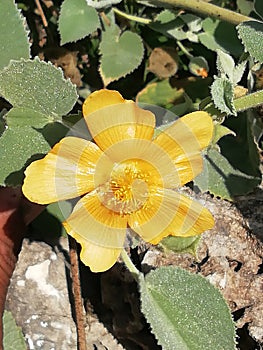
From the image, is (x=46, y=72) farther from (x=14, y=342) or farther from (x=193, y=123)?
(x=14, y=342)

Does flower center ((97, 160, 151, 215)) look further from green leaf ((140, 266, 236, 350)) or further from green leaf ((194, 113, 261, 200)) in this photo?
green leaf ((194, 113, 261, 200))

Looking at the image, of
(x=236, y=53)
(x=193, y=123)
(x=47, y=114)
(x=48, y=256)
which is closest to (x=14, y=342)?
(x=48, y=256)

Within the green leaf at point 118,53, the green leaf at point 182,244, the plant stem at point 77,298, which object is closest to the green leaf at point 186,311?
the green leaf at point 182,244

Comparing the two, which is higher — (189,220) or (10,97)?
(10,97)

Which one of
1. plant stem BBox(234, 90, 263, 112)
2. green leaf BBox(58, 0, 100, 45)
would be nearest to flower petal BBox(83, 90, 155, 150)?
plant stem BBox(234, 90, 263, 112)

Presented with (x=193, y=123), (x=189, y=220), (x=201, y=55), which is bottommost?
(x=201, y=55)

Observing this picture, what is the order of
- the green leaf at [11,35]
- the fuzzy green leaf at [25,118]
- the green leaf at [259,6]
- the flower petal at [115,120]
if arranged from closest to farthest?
the flower petal at [115,120] < the fuzzy green leaf at [25,118] < the green leaf at [11,35] < the green leaf at [259,6]

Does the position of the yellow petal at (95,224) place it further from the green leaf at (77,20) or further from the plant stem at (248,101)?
the green leaf at (77,20)
